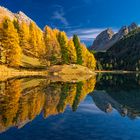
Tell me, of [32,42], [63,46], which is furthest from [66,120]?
[63,46]

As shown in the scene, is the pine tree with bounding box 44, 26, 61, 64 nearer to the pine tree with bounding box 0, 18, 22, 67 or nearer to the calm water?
the pine tree with bounding box 0, 18, 22, 67

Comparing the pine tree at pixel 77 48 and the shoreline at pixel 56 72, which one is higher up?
the pine tree at pixel 77 48

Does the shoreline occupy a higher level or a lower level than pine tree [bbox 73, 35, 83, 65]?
lower

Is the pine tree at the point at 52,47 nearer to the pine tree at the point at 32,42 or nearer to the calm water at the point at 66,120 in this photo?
the pine tree at the point at 32,42

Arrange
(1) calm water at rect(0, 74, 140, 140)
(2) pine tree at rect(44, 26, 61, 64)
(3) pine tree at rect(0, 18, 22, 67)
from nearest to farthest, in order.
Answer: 1. (1) calm water at rect(0, 74, 140, 140)
2. (3) pine tree at rect(0, 18, 22, 67)
3. (2) pine tree at rect(44, 26, 61, 64)

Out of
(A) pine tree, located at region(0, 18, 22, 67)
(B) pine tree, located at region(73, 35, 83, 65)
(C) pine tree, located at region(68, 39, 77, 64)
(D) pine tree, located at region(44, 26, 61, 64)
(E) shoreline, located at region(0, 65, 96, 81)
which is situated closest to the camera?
(E) shoreline, located at region(0, 65, 96, 81)

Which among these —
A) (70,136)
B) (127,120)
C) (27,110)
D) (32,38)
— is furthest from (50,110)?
(32,38)

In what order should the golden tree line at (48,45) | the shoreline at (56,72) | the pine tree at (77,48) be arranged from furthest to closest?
the pine tree at (77,48) < the golden tree line at (48,45) < the shoreline at (56,72)

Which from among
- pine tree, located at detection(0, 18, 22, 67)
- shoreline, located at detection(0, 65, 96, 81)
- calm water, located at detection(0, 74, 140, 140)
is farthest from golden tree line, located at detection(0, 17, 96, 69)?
calm water, located at detection(0, 74, 140, 140)

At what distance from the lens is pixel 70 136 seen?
21578 mm

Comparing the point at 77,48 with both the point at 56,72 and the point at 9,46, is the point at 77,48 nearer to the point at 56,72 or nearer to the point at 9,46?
the point at 56,72

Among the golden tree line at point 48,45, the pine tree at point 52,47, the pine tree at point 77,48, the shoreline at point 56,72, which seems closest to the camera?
the shoreline at point 56,72

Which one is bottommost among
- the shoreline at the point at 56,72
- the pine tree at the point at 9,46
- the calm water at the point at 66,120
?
the calm water at the point at 66,120

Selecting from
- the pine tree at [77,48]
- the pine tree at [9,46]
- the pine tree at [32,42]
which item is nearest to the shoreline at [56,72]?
the pine tree at [9,46]
